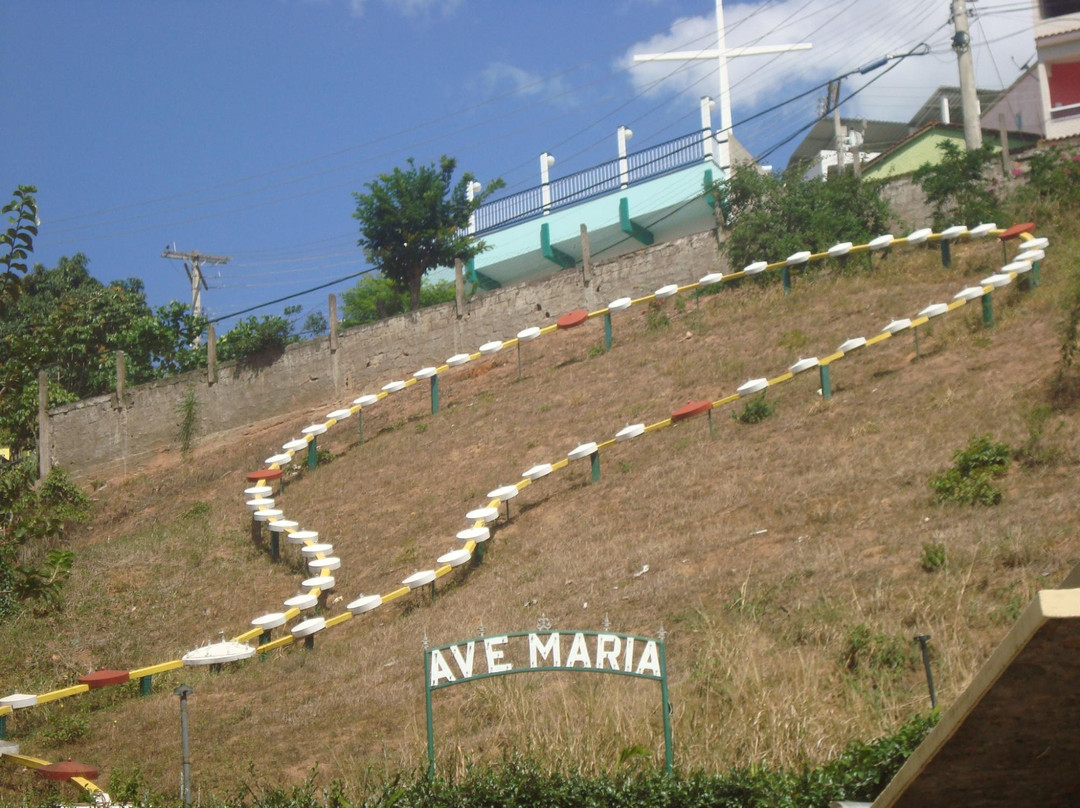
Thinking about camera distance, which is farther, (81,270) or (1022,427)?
(81,270)

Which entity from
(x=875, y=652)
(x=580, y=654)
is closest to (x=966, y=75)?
(x=875, y=652)

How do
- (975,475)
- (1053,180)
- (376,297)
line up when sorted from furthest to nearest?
(376,297) → (1053,180) → (975,475)

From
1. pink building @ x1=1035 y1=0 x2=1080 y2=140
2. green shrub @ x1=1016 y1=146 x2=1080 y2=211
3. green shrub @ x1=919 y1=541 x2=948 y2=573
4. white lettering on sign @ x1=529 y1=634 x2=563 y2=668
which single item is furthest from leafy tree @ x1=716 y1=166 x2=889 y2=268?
white lettering on sign @ x1=529 y1=634 x2=563 y2=668

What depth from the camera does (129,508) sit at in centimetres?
2377

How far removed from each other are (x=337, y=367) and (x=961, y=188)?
41.3 ft

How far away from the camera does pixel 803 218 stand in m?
23.2

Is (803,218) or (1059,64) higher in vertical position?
(1059,64)

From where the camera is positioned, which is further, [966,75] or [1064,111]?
[1064,111]

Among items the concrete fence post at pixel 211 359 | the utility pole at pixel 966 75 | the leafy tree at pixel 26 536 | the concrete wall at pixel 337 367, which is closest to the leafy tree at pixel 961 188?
the utility pole at pixel 966 75

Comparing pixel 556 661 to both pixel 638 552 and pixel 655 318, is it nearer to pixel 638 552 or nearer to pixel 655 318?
pixel 638 552

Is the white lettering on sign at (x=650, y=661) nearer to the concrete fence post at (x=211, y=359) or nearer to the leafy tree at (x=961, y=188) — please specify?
the leafy tree at (x=961, y=188)

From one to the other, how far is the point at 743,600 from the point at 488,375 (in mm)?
12139

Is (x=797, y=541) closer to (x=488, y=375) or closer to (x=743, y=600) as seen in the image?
(x=743, y=600)

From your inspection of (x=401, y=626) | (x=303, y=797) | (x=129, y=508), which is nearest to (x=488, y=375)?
(x=129, y=508)
